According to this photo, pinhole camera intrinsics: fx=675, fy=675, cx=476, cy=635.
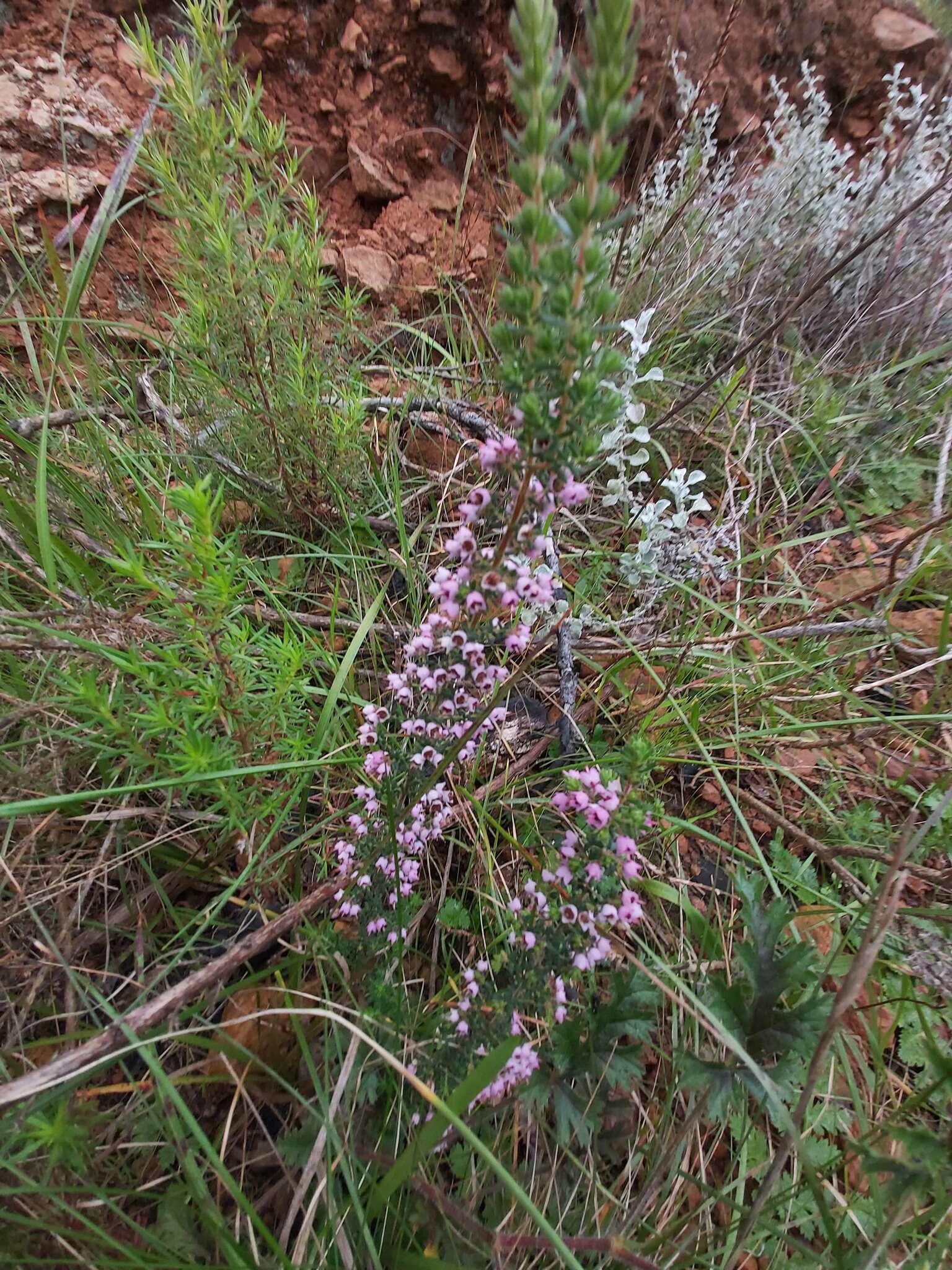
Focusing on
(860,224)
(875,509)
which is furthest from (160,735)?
(860,224)

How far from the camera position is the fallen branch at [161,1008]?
4.12 ft

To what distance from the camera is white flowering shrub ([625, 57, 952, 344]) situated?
3225 millimetres

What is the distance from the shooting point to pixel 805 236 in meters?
3.36

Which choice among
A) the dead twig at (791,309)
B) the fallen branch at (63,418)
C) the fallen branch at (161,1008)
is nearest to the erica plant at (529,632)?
the fallen branch at (161,1008)

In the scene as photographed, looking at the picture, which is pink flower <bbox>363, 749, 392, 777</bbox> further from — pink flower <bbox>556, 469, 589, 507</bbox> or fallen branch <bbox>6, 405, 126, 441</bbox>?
fallen branch <bbox>6, 405, 126, 441</bbox>

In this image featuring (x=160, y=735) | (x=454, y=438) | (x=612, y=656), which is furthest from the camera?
(x=454, y=438)

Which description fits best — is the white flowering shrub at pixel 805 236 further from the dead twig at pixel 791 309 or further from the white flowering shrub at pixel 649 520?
the white flowering shrub at pixel 649 520

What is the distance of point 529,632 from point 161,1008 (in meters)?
1.11

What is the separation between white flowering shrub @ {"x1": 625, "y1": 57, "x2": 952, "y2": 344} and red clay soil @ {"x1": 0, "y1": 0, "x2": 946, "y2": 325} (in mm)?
492

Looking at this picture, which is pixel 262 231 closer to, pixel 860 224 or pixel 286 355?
pixel 286 355

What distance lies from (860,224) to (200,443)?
10.8 feet

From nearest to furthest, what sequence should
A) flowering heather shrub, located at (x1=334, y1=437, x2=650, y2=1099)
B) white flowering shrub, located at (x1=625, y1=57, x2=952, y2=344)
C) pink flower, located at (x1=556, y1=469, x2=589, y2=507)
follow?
pink flower, located at (x1=556, y1=469, x2=589, y2=507) < flowering heather shrub, located at (x1=334, y1=437, x2=650, y2=1099) < white flowering shrub, located at (x1=625, y1=57, x2=952, y2=344)

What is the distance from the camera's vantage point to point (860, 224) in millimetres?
3309

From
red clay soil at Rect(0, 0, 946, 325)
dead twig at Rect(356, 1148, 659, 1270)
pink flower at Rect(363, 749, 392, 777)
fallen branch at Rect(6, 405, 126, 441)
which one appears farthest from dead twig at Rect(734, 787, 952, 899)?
red clay soil at Rect(0, 0, 946, 325)
